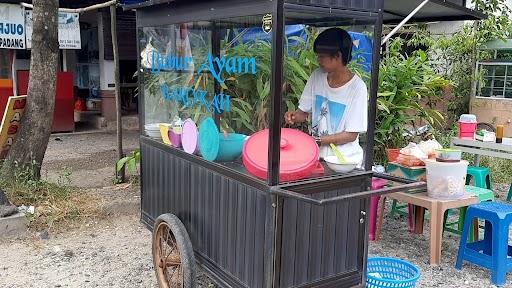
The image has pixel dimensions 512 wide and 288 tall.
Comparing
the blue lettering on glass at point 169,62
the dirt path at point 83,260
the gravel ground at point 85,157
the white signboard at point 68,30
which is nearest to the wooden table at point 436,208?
the blue lettering on glass at point 169,62

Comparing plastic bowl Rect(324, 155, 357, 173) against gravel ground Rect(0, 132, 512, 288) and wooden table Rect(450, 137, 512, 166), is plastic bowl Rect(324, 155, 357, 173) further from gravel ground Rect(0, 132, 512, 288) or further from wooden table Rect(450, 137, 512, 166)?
wooden table Rect(450, 137, 512, 166)

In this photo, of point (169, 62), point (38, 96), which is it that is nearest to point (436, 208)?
point (169, 62)

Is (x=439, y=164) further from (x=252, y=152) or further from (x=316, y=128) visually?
(x=252, y=152)

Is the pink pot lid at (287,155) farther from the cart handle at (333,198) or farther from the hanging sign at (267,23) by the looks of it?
the hanging sign at (267,23)

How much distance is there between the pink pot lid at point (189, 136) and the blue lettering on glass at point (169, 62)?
34cm

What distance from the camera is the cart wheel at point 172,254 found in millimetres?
2754

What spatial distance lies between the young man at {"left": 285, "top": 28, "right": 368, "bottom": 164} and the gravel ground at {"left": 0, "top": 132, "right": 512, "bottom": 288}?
1452 millimetres

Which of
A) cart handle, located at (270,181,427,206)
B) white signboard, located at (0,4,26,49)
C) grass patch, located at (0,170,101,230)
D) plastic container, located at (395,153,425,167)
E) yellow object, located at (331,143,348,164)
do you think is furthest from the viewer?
white signboard, located at (0,4,26,49)

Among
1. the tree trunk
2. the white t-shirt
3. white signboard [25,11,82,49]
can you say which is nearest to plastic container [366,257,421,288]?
the white t-shirt

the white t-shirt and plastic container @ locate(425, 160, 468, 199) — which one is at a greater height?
the white t-shirt

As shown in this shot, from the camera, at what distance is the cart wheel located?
2754mm

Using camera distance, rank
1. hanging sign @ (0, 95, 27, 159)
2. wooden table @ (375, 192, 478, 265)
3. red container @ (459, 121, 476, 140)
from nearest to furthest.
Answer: wooden table @ (375, 192, 478, 265), hanging sign @ (0, 95, 27, 159), red container @ (459, 121, 476, 140)

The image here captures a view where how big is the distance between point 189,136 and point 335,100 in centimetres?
90

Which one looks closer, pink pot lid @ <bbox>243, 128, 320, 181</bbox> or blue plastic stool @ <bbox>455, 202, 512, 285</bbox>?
pink pot lid @ <bbox>243, 128, 320, 181</bbox>
